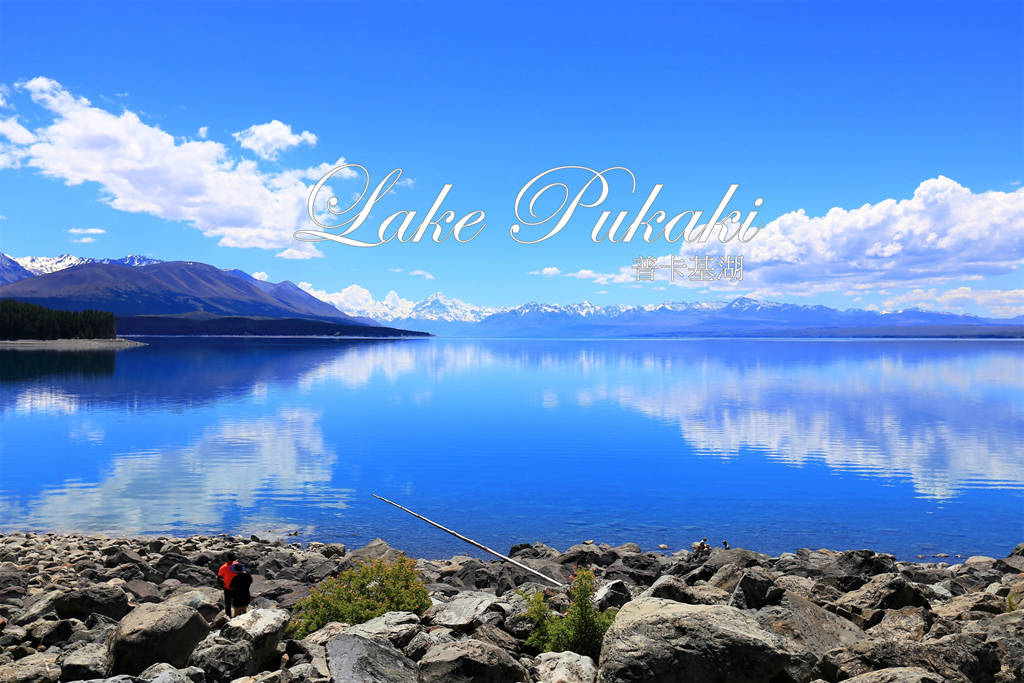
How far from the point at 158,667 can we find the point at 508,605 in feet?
18.7

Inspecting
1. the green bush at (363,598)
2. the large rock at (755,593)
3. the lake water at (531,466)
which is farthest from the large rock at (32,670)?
the lake water at (531,466)

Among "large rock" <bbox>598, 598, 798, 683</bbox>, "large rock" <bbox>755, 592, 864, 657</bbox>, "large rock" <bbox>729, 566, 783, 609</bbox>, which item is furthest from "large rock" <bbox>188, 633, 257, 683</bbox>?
"large rock" <bbox>729, 566, 783, 609</bbox>

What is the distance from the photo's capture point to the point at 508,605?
12594mm

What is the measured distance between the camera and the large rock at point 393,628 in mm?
10984

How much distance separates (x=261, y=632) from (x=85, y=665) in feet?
8.64

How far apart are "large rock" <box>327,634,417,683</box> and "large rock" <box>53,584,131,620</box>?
6139 millimetres

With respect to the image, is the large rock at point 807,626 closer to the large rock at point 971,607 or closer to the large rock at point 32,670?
the large rock at point 971,607

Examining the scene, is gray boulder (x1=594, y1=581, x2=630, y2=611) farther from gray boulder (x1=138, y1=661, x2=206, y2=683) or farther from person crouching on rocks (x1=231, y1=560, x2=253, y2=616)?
person crouching on rocks (x1=231, y1=560, x2=253, y2=616)

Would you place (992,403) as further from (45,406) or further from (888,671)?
Result: (45,406)

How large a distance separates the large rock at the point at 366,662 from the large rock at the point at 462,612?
1.81 metres

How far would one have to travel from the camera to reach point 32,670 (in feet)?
33.7

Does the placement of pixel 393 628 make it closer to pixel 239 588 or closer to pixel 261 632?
pixel 261 632

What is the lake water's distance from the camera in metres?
27.3

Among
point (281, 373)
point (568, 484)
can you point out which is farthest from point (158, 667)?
point (281, 373)
